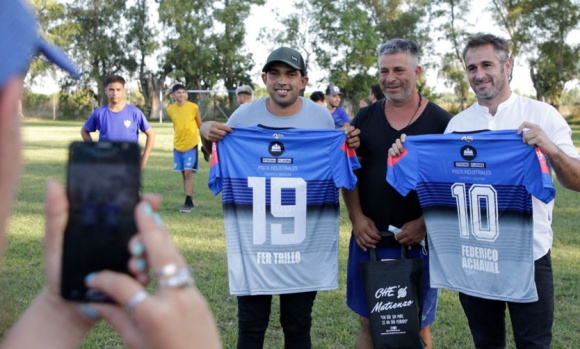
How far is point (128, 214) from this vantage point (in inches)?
→ 38.5

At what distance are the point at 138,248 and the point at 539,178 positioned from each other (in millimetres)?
3312

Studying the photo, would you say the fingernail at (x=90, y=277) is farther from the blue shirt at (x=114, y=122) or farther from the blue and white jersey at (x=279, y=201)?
the blue shirt at (x=114, y=122)

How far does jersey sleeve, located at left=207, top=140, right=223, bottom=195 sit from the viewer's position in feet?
14.4

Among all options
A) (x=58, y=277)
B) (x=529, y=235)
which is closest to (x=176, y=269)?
(x=58, y=277)

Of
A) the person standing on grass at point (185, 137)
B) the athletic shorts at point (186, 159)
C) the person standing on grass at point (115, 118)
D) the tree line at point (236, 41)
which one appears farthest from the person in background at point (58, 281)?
the tree line at point (236, 41)

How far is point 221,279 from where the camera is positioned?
655 centimetres

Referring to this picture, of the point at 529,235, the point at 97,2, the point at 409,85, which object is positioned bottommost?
the point at 529,235

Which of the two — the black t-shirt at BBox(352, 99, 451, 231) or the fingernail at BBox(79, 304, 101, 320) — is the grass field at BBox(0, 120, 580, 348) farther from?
the black t-shirt at BBox(352, 99, 451, 231)

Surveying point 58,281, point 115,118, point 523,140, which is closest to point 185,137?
point 115,118

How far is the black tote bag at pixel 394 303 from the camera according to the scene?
4172 millimetres

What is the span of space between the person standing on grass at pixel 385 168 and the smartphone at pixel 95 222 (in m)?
3.43

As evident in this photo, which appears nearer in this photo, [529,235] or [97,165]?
[97,165]

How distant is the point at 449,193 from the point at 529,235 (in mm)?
593

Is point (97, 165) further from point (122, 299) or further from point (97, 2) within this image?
point (97, 2)
